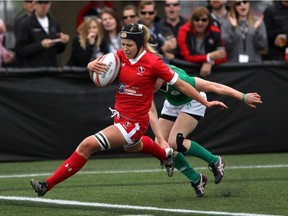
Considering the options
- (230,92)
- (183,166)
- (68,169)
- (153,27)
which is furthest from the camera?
(153,27)

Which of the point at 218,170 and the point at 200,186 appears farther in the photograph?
the point at 218,170

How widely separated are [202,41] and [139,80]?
5.05m

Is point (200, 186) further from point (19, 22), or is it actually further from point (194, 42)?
point (19, 22)

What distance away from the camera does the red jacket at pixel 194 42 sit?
14.0m

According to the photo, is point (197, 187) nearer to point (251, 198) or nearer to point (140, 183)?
point (251, 198)

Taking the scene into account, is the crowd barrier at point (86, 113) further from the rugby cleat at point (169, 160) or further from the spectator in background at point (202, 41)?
the rugby cleat at point (169, 160)

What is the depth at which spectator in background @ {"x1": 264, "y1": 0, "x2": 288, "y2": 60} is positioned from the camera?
1498cm

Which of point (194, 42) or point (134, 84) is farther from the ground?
point (134, 84)

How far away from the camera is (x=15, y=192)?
34.3 feet

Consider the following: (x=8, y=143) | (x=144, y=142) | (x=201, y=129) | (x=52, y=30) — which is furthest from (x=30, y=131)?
(x=144, y=142)

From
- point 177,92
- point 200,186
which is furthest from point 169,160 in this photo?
point 177,92

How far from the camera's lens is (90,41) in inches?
561

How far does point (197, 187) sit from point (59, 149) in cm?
442

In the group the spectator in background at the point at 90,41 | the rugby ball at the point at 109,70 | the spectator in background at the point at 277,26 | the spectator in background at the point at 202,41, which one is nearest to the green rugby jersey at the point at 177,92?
the rugby ball at the point at 109,70
